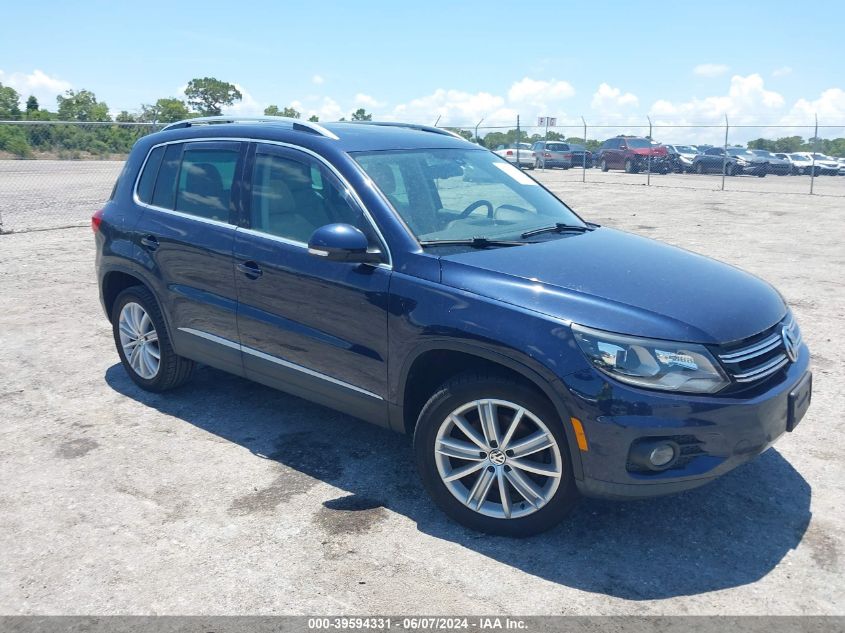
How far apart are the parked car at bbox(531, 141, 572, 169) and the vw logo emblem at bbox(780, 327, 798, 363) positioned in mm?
31900

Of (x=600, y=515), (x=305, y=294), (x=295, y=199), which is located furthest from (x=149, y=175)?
(x=600, y=515)

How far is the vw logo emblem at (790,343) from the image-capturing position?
3.62 metres

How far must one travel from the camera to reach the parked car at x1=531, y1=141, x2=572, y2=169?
34.9m

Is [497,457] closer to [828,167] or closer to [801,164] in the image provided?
[801,164]

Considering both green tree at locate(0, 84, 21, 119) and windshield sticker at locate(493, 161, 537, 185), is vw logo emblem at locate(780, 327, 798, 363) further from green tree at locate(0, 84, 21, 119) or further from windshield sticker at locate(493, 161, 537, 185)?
green tree at locate(0, 84, 21, 119)

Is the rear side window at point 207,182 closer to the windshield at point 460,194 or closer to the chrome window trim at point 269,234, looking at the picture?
the chrome window trim at point 269,234

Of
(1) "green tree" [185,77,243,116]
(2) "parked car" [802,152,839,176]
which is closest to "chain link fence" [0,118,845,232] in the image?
(2) "parked car" [802,152,839,176]

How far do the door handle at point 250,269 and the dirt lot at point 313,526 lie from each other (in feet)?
3.43

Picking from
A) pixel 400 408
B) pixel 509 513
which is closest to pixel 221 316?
pixel 400 408

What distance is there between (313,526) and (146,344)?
233cm

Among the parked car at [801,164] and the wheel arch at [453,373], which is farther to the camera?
the parked car at [801,164]

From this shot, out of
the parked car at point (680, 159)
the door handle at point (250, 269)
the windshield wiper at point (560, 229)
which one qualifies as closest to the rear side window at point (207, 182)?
the door handle at point (250, 269)

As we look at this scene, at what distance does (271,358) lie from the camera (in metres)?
4.40

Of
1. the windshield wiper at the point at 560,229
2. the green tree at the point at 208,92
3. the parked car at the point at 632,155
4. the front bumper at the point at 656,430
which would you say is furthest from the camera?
the green tree at the point at 208,92
